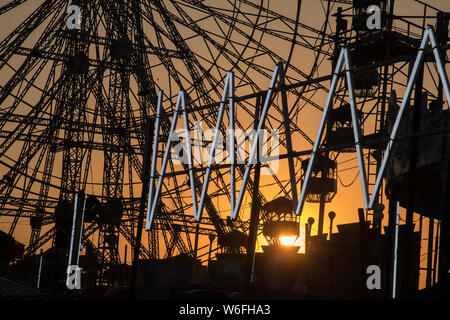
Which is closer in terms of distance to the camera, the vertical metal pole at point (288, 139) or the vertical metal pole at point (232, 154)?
the vertical metal pole at point (288, 139)

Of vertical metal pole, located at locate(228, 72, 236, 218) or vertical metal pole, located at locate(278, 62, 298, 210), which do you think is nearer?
vertical metal pole, located at locate(278, 62, 298, 210)

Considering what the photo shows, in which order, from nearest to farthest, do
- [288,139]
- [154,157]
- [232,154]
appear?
[288,139], [232,154], [154,157]

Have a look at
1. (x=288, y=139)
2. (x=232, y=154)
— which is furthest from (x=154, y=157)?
(x=288, y=139)

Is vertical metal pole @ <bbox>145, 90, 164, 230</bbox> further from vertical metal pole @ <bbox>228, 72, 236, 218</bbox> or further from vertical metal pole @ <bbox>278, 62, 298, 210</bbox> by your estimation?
vertical metal pole @ <bbox>278, 62, 298, 210</bbox>

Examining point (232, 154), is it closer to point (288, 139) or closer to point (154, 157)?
point (288, 139)

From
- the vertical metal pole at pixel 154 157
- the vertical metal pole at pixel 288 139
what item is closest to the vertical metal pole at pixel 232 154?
the vertical metal pole at pixel 288 139

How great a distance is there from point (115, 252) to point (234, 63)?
2626 centimetres

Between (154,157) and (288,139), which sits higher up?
(154,157)

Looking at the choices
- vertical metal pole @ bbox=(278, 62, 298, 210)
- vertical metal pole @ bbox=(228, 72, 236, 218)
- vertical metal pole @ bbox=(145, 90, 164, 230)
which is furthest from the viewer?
vertical metal pole @ bbox=(145, 90, 164, 230)

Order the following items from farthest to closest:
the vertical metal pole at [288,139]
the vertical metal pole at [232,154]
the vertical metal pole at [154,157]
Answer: the vertical metal pole at [154,157], the vertical metal pole at [232,154], the vertical metal pole at [288,139]

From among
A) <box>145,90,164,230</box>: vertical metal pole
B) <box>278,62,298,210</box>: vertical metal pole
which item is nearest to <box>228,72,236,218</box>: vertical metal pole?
<box>278,62,298,210</box>: vertical metal pole

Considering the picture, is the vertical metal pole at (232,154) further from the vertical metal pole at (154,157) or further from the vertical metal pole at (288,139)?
the vertical metal pole at (154,157)

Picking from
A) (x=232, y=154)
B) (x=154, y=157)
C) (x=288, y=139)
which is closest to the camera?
(x=288, y=139)
